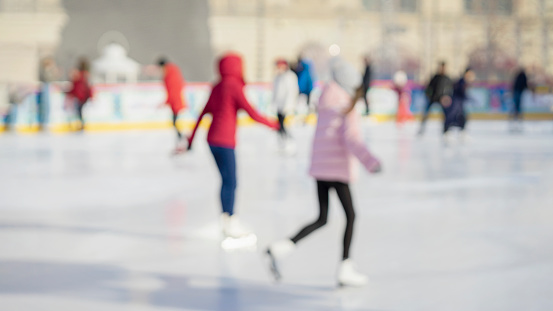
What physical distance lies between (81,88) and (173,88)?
20.9 ft

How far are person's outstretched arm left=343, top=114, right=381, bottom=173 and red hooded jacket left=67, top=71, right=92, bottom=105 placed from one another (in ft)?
47.1

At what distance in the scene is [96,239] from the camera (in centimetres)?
587

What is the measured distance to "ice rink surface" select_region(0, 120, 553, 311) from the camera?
13.8 ft

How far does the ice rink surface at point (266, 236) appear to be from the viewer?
419 centimetres

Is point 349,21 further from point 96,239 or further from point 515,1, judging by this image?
point 96,239

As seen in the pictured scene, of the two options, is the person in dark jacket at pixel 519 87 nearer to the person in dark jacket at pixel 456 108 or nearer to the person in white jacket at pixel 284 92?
the person in dark jacket at pixel 456 108

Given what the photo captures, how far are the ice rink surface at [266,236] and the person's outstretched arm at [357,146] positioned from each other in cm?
67

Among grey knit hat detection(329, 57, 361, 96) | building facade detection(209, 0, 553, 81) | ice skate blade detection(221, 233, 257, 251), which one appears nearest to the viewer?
grey knit hat detection(329, 57, 361, 96)

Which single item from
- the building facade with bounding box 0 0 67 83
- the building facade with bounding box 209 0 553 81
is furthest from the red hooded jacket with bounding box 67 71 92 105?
the building facade with bounding box 209 0 553 81

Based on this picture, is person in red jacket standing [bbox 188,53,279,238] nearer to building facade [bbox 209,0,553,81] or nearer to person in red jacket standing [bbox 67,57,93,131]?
person in red jacket standing [bbox 67,57,93,131]

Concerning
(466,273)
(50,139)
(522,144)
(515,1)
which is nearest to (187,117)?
(50,139)

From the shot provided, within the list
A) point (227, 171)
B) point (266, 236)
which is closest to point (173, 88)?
point (266, 236)

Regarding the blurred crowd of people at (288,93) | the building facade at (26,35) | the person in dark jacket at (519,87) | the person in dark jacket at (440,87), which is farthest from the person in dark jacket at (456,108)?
the building facade at (26,35)

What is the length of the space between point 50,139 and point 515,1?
26644 mm
